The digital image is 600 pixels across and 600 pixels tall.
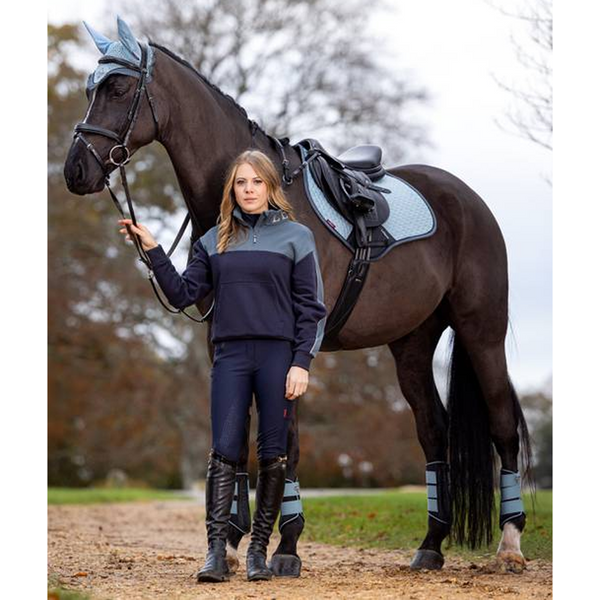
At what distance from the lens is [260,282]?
179 inches

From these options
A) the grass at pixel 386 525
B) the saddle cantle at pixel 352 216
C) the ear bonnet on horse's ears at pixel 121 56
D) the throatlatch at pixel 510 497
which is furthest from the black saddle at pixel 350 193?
the grass at pixel 386 525

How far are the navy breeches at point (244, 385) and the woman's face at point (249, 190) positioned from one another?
2.04ft

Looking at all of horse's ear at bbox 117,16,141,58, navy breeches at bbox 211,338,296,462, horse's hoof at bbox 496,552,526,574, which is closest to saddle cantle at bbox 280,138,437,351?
navy breeches at bbox 211,338,296,462

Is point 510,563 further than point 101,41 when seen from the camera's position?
Yes

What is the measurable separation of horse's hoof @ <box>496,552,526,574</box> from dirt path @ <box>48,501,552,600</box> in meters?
0.06

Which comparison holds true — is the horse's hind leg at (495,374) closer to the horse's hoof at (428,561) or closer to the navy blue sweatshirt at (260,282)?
the horse's hoof at (428,561)

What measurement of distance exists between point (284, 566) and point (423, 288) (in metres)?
1.73

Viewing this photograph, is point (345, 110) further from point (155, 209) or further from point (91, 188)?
point (91, 188)

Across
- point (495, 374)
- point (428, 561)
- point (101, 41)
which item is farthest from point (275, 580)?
point (101, 41)

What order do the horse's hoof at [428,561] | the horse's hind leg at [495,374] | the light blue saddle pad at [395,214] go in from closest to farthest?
the light blue saddle pad at [395,214]
the horse's hoof at [428,561]
the horse's hind leg at [495,374]

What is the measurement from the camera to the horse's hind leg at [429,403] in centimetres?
585

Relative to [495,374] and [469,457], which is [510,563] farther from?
[495,374]

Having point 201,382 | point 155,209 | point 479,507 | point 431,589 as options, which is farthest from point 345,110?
point 431,589
